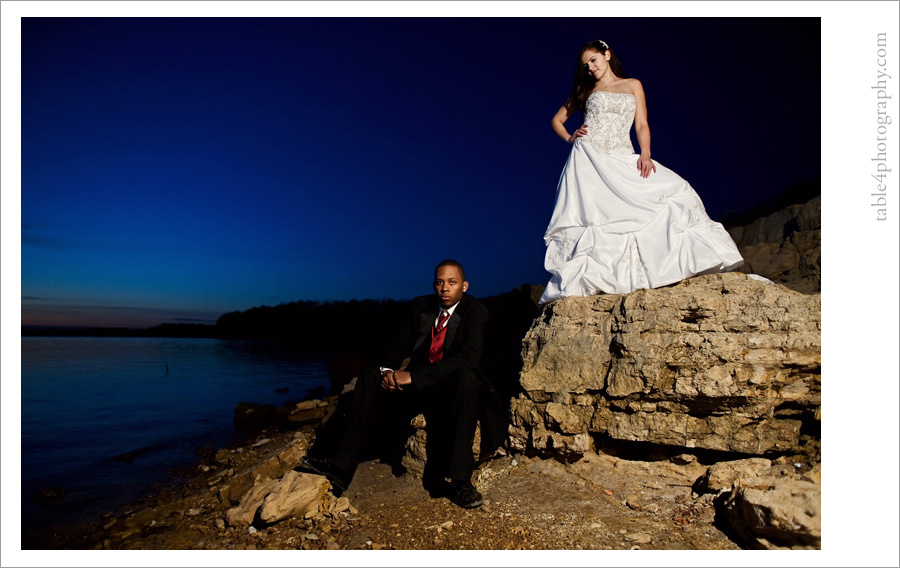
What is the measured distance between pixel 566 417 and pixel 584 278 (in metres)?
1.20

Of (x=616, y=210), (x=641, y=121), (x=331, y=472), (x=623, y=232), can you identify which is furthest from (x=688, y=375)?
(x=331, y=472)

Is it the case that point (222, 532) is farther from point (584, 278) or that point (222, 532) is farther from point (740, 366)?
point (740, 366)

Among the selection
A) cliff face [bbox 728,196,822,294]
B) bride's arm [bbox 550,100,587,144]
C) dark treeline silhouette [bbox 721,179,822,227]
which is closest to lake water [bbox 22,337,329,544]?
bride's arm [bbox 550,100,587,144]

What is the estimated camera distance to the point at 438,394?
12.8 ft

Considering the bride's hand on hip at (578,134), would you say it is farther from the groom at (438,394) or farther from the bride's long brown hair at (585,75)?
the groom at (438,394)

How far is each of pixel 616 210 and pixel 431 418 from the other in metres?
2.44

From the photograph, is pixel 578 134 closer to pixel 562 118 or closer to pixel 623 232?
pixel 562 118

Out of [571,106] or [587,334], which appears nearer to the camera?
[587,334]

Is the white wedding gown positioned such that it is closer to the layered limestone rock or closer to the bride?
the bride

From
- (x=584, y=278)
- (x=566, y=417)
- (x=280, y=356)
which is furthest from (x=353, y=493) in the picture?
(x=280, y=356)

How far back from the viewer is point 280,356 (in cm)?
1986

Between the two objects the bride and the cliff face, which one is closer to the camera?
the bride

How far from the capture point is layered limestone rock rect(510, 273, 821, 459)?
3533 millimetres

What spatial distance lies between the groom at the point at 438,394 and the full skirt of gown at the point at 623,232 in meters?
1.03
